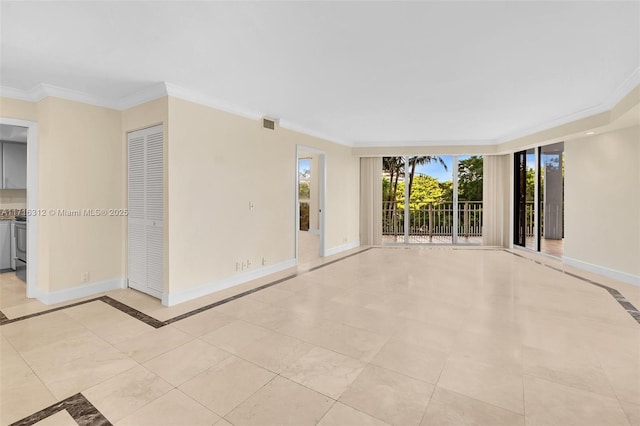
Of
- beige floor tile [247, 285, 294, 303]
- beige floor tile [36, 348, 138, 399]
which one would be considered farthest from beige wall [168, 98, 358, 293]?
beige floor tile [36, 348, 138, 399]

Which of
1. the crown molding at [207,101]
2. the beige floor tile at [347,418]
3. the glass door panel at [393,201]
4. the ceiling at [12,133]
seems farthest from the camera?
the glass door panel at [393,201]

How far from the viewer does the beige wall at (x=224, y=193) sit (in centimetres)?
363

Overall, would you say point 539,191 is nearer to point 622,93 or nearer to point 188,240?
point 622,93

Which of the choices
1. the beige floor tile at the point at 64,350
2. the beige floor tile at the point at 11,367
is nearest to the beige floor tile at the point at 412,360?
the beige floor tile at the point at 64,350

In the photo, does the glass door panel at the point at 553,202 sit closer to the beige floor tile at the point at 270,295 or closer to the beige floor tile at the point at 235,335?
the beige floor tile at the point at 270,295

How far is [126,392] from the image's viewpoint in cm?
200

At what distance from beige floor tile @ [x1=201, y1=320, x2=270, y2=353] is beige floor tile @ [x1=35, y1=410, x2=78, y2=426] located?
3.35 feet

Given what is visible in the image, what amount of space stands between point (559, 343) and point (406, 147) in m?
5.56

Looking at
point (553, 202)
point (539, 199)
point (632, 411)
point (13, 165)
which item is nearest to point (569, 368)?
point (632, 411)

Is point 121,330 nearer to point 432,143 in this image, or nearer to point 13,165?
point 13,165

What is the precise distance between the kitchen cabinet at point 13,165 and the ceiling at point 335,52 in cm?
248

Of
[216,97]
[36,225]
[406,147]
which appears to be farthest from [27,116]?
[406,147]

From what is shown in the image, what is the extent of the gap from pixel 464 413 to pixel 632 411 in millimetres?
1016

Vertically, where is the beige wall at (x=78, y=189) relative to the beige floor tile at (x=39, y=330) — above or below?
above
